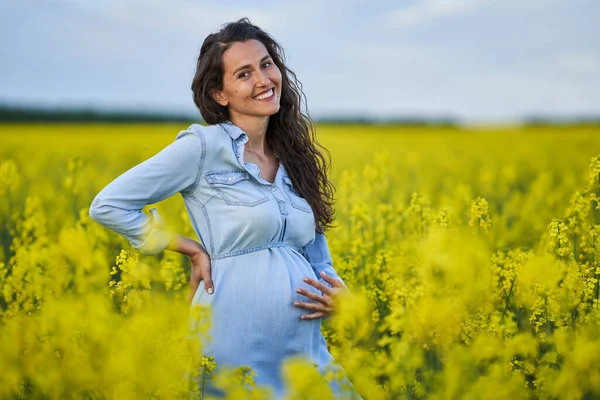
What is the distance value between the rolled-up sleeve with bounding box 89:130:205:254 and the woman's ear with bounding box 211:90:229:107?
26 centimetres

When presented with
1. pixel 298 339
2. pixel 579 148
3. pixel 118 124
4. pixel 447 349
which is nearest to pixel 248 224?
pixel 298 339

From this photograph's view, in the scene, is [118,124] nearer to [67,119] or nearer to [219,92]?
[67,119]

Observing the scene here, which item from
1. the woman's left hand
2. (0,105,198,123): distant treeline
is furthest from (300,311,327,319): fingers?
(0,105,198,123): distant treeline

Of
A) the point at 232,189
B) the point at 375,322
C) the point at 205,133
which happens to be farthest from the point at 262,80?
the point at 375,322

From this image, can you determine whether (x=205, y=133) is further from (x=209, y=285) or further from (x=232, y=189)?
(x=209, y=285)

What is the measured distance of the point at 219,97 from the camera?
2.74 metres

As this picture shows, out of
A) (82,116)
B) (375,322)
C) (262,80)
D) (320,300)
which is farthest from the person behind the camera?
(82,116)

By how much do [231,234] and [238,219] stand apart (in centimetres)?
6

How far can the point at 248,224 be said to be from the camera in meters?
2.49

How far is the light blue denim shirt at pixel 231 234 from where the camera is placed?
2.45 metres

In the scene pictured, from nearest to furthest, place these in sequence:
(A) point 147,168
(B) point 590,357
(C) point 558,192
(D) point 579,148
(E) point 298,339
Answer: (B) point 590,357
(A) point 147,168
(E) point 298,339
(C) point 558,192
(D) point 579,148

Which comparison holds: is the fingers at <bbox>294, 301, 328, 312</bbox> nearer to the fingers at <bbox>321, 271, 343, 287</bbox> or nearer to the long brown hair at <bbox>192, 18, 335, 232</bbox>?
the fingers at <bbox>321, 271, 343, 287</bbox>

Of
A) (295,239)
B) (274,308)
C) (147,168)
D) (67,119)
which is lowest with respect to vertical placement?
(67,119)

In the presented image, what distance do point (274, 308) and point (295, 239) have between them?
291mm
